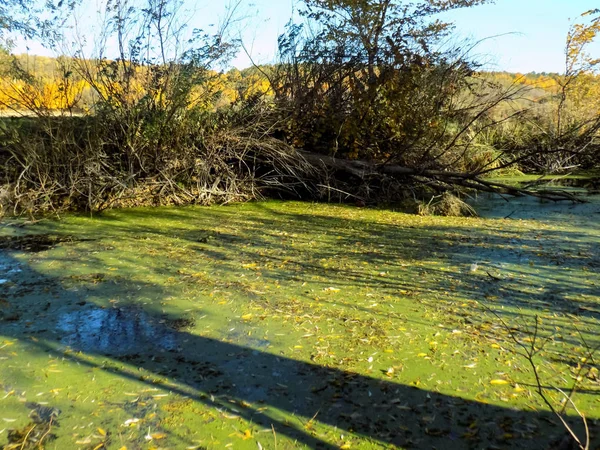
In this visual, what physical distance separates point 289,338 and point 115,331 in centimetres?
111

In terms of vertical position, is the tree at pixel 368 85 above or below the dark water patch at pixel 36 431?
above

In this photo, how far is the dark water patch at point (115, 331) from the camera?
3.09 metres

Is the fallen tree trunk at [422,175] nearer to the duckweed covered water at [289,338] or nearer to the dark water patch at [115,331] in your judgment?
the duckweed covered water at [289,338]

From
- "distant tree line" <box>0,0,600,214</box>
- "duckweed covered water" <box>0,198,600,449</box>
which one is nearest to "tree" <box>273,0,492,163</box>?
"distant tree line" <box>0,0,600,214</box>

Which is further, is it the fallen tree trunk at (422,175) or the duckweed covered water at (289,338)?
the fallen tree trunk at (422,175)

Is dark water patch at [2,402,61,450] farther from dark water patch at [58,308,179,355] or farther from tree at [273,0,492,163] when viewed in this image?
tree at [273,0,492,163]

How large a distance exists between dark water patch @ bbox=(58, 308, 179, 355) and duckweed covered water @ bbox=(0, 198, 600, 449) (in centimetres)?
2

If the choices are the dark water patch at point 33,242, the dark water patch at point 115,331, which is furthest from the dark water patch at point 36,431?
the dark water patch at point 33,242

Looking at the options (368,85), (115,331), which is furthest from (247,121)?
(115,331)

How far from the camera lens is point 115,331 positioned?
3.31 metres

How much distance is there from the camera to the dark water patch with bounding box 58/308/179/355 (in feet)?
10.1

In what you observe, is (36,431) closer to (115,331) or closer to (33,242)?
(115,331)

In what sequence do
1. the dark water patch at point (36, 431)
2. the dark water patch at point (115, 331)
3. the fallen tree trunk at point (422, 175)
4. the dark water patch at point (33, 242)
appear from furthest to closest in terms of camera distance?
the fallen tree trunk at point (422, 175) → the dark water patch at point (33, 242) → the dark water patch at point (115, 331) → the dark water patch at point (36, 431)

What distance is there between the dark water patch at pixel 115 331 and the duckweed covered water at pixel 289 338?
2 cm
